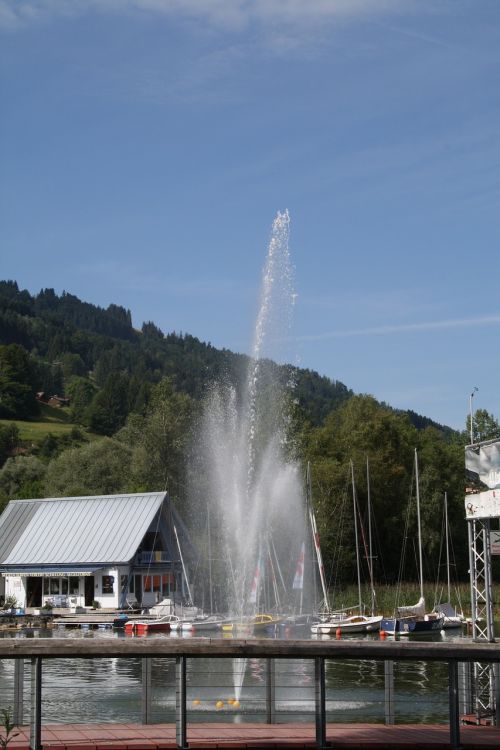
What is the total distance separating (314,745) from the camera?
39.6ft

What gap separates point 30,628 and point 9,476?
54041 mm

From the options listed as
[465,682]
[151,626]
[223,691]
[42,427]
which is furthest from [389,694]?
[42,427]

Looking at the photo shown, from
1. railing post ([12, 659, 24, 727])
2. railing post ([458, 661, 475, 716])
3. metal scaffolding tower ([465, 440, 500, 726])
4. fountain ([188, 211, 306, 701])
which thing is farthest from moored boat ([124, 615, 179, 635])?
railing post ([12, 659, 24, 727])

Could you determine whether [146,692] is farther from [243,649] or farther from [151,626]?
[151,626]

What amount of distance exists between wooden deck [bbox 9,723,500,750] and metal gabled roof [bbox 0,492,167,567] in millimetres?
55462

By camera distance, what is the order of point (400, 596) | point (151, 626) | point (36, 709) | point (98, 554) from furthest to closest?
1. point (98, 554)
2. point (400, 596)
3. point (151, 626)
4. point (36, 709)

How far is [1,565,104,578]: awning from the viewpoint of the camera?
67938 mm

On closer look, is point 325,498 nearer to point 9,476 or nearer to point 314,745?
point 9,476

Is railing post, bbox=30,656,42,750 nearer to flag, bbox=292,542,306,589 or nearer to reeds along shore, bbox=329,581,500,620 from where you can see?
flag, bbox=292,542,306,589

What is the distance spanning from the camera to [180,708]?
1206 centimetres

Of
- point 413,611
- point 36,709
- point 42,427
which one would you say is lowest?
point 413,611

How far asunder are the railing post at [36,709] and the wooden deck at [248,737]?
A: 127 millimetres

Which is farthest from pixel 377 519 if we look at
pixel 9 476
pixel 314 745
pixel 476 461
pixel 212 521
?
pixel 314 745

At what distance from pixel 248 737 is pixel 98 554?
191ft
